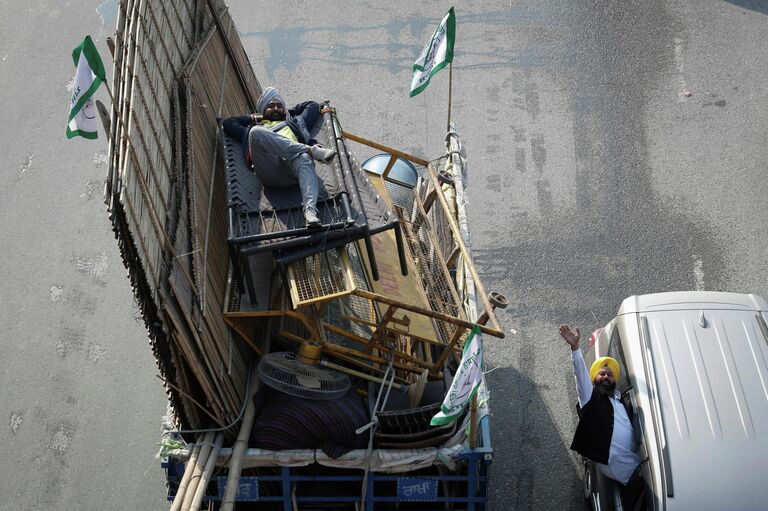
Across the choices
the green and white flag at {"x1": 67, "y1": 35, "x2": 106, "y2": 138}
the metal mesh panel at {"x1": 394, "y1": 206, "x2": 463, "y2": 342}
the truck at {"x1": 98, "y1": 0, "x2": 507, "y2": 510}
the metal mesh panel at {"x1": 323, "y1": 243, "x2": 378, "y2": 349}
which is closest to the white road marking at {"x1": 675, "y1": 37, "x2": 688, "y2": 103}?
the metal mesh panel at {"x1": 394, "y1": 206, "x2": 463, "y2": 342}

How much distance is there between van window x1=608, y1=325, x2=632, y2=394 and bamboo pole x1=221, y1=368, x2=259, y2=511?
293 cm

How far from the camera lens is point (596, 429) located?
6.56 meters

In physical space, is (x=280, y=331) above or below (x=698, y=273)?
below

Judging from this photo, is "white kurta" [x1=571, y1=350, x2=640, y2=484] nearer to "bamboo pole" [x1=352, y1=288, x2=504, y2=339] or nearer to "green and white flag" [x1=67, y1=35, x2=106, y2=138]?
"bamboo pole" [x1=352, y1=288, x2=504, y2=339]

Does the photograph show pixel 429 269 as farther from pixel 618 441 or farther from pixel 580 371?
pixel 618 441

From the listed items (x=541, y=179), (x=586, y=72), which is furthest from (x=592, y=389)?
(x=586, y=72)

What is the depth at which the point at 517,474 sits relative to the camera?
7.70 meters

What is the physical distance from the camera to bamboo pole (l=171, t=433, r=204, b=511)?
18.7 feet

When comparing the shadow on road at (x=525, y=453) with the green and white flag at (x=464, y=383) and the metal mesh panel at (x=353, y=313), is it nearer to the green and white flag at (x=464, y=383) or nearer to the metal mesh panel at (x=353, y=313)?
the metal mesh panel at (x=353, y=313)

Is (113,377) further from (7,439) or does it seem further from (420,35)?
(420,35)

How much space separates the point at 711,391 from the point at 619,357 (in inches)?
33.4

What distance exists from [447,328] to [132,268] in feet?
8.99

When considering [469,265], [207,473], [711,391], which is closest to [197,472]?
[207,473]

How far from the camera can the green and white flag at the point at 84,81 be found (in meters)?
5.28
